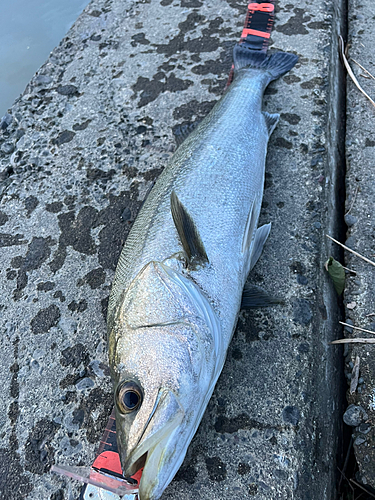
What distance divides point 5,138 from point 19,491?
2.69 metres

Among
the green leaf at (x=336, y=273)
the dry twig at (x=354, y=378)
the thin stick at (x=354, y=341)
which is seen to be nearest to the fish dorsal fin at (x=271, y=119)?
the green leaf at (x=336, y=273)

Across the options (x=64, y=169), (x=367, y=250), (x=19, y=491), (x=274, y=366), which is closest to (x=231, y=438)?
(x=274, y=366)

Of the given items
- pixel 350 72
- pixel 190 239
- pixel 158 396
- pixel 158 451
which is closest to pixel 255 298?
pixel 190 239

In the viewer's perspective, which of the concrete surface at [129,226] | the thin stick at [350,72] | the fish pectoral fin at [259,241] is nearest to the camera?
the concrete surface at [129,226]

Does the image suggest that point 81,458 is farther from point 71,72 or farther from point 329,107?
point 71,72

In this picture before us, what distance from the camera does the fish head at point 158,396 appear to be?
1.46 m

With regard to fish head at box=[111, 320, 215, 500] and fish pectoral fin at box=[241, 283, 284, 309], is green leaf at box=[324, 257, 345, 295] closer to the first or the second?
fish pectoral fin at box=[241, 283, 284, 309]

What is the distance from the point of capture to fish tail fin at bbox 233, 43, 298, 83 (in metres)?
3.21

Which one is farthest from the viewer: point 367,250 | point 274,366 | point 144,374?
point 367,250

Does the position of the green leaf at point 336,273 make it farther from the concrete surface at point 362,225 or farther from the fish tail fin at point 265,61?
the fish tail fin at point 265,61

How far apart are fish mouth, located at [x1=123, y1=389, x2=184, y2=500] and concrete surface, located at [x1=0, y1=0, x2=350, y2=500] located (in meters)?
0.37

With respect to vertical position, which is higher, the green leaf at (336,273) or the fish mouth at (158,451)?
the fish mouth at (158,451)

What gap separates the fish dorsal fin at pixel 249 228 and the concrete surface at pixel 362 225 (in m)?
0.69

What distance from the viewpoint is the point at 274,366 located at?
6.59ft
